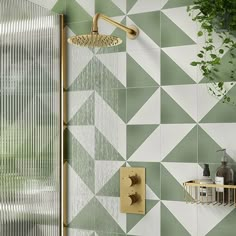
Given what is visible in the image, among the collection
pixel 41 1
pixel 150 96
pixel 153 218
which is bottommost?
pixel 153 218

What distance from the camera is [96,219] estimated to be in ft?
8.00

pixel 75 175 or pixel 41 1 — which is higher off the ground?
pixel 41 1

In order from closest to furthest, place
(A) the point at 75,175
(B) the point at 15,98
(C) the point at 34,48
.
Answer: (B) the point at 15,98, (C) the point at 34,48, (A) the point at 75,175

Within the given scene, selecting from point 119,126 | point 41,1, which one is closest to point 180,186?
point 119,126

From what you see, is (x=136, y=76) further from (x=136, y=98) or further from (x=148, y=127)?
(x=148, y=127)

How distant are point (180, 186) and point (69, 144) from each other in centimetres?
65

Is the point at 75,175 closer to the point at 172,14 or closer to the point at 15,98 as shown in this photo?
the point at 15,98

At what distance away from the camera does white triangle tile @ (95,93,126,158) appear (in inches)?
95.3

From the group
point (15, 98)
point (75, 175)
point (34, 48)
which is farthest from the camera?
point (75, 175)

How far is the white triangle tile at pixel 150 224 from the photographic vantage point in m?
2.32

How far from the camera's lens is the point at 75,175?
254cm

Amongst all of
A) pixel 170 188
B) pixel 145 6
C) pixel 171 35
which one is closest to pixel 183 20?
pixel 171 35

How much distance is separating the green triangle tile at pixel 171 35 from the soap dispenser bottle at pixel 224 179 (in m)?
0.56

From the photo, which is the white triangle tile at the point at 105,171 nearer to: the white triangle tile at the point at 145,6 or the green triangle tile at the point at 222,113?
the green triangle tile at the point at 222,113
